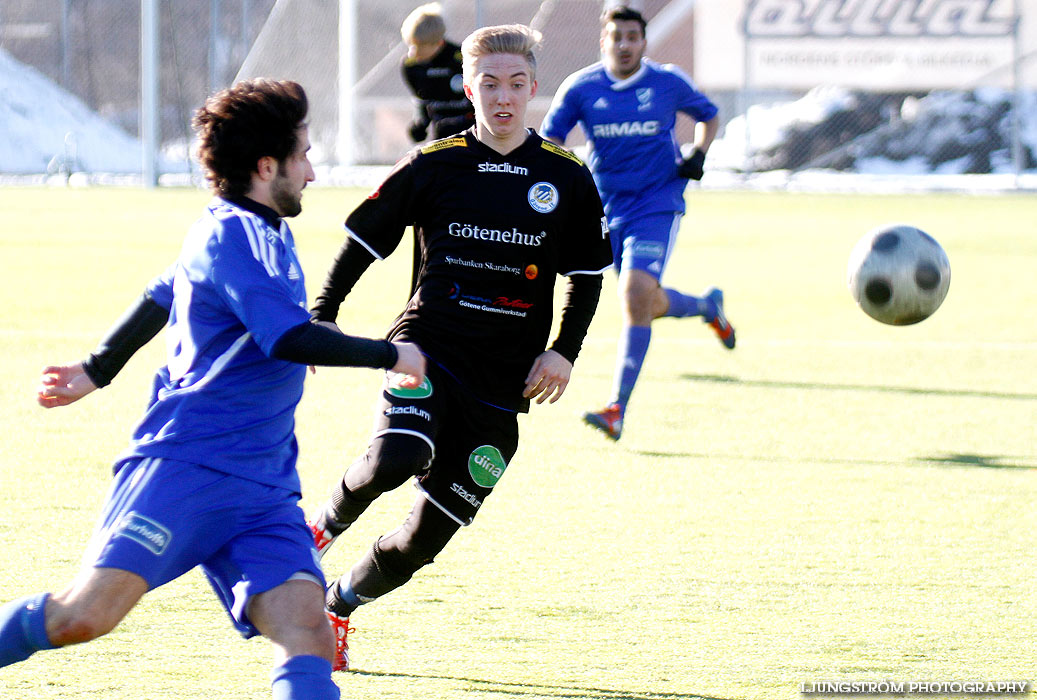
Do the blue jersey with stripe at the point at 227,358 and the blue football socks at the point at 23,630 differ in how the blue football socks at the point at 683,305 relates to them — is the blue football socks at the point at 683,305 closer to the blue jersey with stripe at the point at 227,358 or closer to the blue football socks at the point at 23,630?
the blue jersey with stripe at the point at 227,358

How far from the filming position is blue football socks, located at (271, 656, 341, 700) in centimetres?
297

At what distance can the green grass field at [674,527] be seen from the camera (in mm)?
3924

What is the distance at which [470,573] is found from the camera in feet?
15.7

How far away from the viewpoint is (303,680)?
9.78 ft

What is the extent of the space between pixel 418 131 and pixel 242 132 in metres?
10.2

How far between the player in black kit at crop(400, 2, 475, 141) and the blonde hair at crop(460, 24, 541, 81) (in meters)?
7.47

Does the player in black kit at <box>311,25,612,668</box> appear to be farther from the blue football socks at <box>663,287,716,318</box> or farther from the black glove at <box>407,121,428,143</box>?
the black glove at <box>407,121,428,143</box>

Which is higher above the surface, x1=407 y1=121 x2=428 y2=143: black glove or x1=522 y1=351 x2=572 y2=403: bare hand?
x1=407 y1=121 x2=428 y2=143: black glove

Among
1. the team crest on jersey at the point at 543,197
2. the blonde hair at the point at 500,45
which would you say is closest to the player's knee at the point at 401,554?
the team crest on jersey at the point at 543,197

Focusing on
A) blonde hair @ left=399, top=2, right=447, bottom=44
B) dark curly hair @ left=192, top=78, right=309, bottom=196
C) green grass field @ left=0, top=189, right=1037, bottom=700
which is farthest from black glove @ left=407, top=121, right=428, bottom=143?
dark curly hair @ left=192, top=78, right=309, bottom=196

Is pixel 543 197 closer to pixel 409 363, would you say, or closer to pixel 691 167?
pixel 409 363

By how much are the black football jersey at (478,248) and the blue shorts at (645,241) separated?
318 cm

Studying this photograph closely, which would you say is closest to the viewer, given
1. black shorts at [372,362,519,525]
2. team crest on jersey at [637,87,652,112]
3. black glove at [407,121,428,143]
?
black shorts at [372,362,519,525]

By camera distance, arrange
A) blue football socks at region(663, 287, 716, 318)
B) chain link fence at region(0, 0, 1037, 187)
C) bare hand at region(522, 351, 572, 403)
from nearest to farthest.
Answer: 1. bare hand at region(522, 351, 572, 403)
2. blue football socks at region(663, 287, 716, 318)
3. chain link fence at region(0, 0, 1037, 187)
